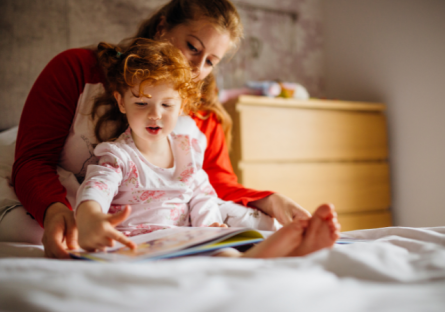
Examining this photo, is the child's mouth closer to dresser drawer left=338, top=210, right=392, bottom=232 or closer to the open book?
the open book

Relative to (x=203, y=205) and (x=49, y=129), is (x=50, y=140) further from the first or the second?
(x=203, y=205)

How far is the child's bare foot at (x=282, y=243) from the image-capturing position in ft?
1.79

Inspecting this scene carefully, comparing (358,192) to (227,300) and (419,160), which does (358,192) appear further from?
(227,300)

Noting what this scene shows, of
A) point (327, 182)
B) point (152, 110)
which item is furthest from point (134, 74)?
point (327, 182)

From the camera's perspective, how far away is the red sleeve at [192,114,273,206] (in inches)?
44.1

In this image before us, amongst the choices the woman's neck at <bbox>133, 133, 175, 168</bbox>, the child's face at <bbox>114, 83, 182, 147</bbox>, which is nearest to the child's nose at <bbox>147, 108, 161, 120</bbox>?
the child's face at <bbox>114, 83, 182, 147</bbox>

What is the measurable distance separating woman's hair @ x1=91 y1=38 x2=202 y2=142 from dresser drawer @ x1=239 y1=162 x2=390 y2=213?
0.85 meters

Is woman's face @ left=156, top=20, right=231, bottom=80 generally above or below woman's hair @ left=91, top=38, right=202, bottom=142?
above

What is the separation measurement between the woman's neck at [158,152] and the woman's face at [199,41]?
0.30 meters

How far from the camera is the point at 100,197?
65cm

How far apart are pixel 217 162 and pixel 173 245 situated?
2.22ft

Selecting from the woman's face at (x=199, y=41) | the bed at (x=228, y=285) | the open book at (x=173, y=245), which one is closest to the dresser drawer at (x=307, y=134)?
the woman's face at (x=199, y=41)

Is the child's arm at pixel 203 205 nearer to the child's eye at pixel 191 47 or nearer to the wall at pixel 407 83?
the child's eye at pixel 191 47

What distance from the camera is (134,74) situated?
78 centimetres
